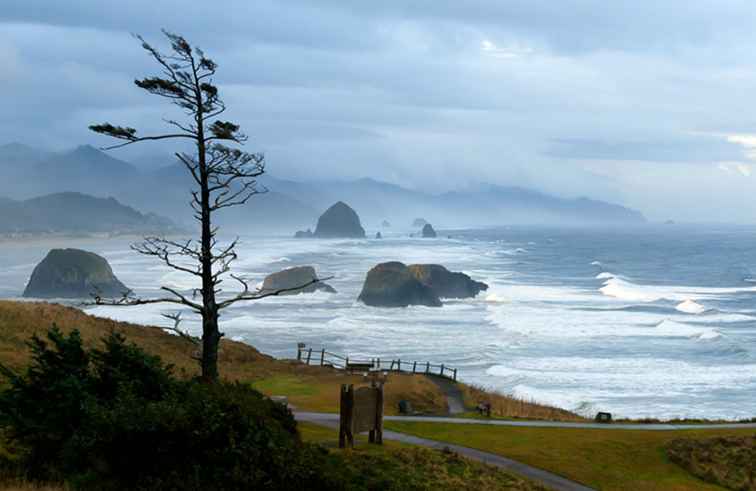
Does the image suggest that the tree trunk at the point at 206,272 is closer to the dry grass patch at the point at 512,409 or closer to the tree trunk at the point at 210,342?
the tree trunk at the point at 210,342

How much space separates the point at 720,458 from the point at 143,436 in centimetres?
1973

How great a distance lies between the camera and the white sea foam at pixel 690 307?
83562mm

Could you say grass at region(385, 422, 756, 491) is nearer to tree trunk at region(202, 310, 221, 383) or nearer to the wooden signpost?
the wooden signpost

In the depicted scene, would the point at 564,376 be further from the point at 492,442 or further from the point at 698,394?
the point at 492,442

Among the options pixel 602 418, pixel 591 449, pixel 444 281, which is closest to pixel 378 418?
pixel 591 449

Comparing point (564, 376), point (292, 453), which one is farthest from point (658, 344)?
point (292, 453)

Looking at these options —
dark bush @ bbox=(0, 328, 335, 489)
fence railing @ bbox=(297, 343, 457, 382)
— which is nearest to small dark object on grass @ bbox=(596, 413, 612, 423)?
fence railing @ bbox=(297, 343, 457, 382)

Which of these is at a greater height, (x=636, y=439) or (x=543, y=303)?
(x=543, y=303)

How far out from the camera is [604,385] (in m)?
47.8

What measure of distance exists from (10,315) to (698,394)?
39.0 meters

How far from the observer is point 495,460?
23.0 meters

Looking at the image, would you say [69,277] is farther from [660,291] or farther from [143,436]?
[143,436]

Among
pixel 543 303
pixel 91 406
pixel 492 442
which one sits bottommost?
pixel 492 442

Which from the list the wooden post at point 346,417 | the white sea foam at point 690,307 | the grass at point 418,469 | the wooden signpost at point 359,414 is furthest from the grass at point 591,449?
the white sea foam at point 690,307
